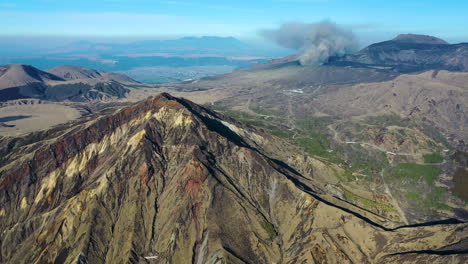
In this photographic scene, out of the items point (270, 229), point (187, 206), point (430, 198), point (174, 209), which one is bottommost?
point (430, 198)

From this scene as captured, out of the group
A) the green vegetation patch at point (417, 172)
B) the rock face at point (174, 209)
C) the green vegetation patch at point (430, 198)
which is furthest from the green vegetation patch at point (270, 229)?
the green vegetation patch at point (417, 172)

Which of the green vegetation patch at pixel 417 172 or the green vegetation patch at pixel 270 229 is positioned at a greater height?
the green vegetation patch at pixel 270 229

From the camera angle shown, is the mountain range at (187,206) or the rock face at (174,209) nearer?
the rock face at (174,209)

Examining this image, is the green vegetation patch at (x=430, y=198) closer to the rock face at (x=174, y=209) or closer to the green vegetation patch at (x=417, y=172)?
the green vegetation patch at (x=417, y=172)

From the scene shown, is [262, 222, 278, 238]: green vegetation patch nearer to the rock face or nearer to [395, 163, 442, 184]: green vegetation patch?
the rock face

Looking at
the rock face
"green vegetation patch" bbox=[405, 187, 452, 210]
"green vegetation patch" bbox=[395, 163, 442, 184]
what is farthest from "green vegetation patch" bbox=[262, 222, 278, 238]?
"green vegetation patch" bbox=[395, 163, 442, 184]

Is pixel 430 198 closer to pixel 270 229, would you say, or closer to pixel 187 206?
pixel 270 229

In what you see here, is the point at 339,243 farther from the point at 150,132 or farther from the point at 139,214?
the point at 150,132

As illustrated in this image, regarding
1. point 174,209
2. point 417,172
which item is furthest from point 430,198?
point 174,209
